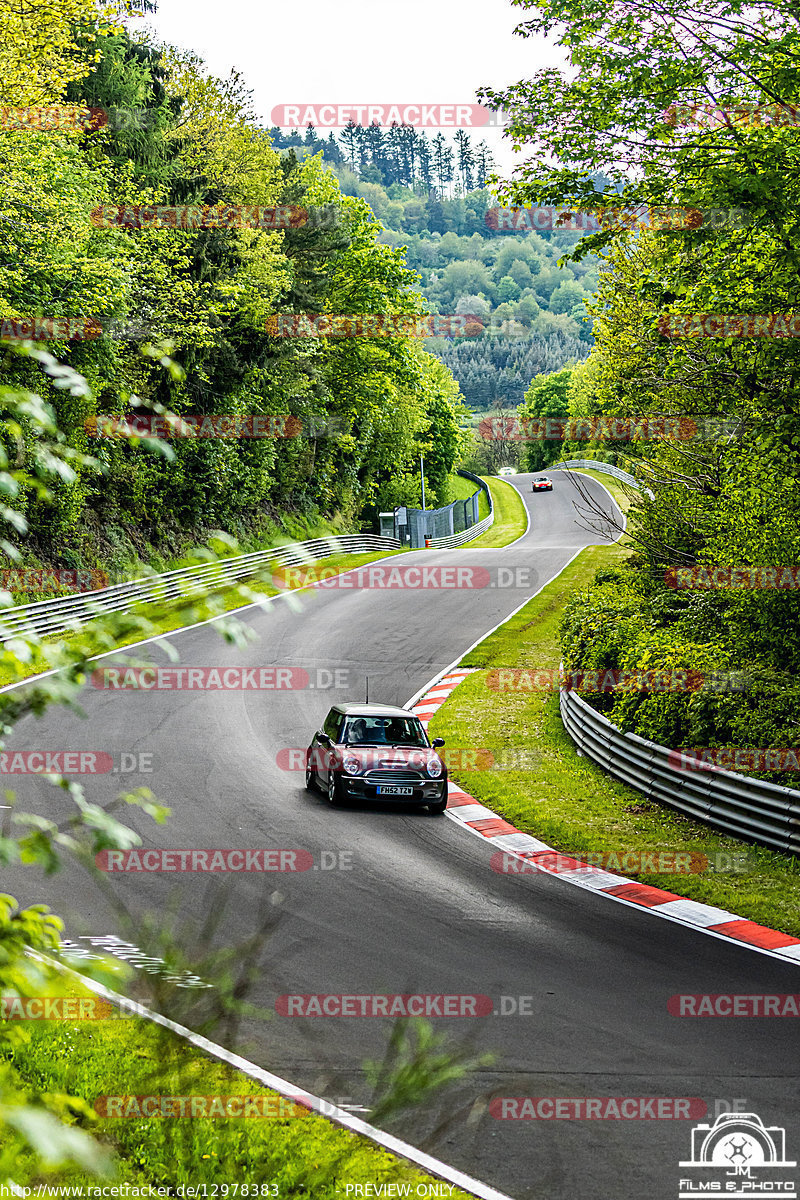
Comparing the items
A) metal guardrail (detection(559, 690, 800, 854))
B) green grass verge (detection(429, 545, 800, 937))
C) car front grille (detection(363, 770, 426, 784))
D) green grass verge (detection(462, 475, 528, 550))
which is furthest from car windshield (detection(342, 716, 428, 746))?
green grass verge (detection(462, 475, 528, 550))

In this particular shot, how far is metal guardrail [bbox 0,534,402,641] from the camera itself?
10.2 feet

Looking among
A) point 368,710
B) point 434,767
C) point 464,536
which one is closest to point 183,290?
point 368,710

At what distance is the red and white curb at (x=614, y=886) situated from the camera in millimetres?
10492

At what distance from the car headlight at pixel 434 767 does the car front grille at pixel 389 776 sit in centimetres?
14

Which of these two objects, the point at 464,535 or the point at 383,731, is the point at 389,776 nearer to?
the point at 383,731

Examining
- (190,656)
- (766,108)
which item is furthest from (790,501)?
(190,656)

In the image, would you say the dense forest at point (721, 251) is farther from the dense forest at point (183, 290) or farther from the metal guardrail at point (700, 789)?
the dense forest at point (183, 290)

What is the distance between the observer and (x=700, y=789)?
14289mm

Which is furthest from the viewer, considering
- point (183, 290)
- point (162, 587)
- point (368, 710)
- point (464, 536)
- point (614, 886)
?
point (464, 536)

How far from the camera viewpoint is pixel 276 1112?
21.1ft

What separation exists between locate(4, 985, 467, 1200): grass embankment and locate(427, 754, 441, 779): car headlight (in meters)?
7.95

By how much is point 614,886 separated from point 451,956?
3.32 meters

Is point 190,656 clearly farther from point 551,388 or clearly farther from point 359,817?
point 551,388

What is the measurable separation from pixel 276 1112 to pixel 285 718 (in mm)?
14437
